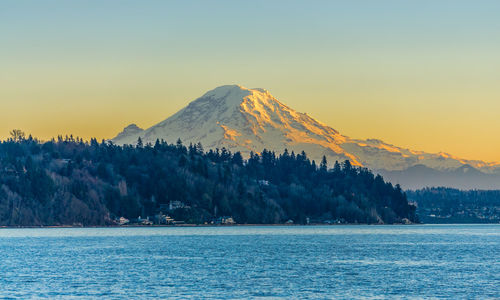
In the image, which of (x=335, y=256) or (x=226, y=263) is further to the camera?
(x=335, y=256)

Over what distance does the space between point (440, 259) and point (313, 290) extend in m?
57.2

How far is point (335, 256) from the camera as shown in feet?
507

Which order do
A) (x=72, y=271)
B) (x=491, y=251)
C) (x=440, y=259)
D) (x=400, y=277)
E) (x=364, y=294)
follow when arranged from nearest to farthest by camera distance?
(x=364, y=294) < (x=400, y=277) < (x=72, y=271) < (x=440, y=259) < (x=491, y=251)

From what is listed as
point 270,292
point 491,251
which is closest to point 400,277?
point 270,292

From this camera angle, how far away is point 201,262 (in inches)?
5492

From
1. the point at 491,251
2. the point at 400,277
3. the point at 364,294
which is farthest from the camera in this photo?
the point at 491,251

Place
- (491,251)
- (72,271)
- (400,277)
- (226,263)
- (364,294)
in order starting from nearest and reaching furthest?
(364,294), (400,277), (72,271), (226,263), (491,251)

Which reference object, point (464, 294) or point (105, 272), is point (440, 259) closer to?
point (464, 294)

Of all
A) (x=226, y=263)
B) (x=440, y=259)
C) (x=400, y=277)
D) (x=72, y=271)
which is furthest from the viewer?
(x=440, y=259)

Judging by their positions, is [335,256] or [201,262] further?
[335,256]

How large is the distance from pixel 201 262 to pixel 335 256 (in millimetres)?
29073

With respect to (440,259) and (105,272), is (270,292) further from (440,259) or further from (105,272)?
(440,259)

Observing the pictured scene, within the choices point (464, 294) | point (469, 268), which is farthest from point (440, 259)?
point (464, 294)

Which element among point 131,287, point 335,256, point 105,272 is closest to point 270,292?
point 131,287
